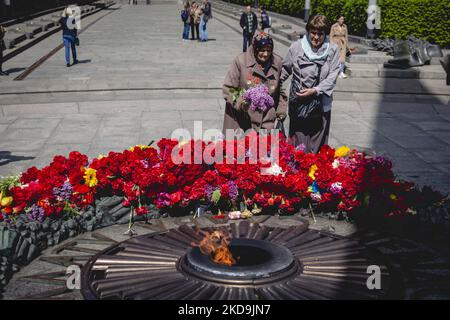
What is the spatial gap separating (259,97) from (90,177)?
172 cm

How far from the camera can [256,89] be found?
5.63 metres

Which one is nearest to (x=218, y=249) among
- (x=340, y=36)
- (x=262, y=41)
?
(x=262, y=41)

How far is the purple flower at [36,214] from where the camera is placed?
199 inches

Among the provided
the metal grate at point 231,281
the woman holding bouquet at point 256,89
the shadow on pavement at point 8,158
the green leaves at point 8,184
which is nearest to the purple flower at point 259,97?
the woman holding bouquet at point 256,89

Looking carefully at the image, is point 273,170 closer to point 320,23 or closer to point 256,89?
point 256,89

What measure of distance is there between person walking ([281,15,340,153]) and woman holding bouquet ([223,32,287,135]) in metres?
0.16

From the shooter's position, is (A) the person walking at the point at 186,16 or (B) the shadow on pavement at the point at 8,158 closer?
(B) the shadow on pavement at the point at 8,158

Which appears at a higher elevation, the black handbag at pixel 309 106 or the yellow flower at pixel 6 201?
the black handbag at pixel 309 106

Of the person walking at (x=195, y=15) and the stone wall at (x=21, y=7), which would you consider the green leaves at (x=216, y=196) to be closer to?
the person walking at (x=195, y=15)

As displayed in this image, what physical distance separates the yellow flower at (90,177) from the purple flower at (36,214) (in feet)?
1.63

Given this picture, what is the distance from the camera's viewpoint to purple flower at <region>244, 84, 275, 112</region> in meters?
5.63

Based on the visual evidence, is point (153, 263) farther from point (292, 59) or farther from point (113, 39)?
point (113, 39)

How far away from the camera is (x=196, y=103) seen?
11.7m

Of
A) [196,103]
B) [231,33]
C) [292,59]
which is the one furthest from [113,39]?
[292,59]
